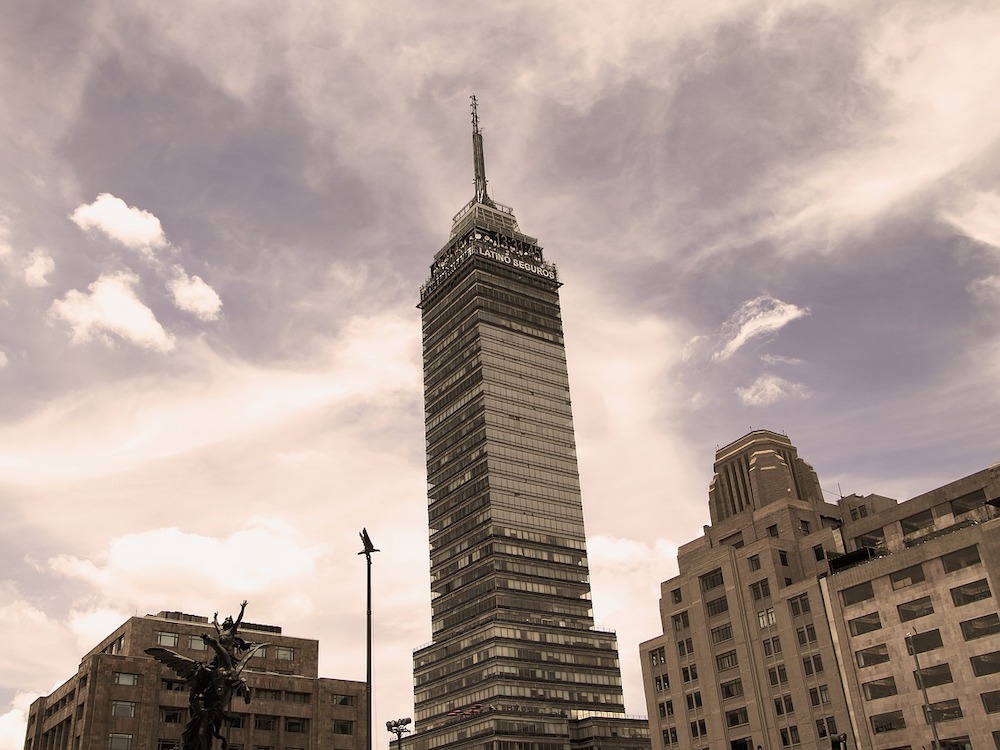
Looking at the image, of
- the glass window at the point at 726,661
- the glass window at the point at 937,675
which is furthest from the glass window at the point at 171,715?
the glass window at the point at 937,675

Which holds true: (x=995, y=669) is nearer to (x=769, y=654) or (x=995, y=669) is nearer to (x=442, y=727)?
(x=769, y=654)

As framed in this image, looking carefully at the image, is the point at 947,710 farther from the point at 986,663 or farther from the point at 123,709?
the point at 123,709

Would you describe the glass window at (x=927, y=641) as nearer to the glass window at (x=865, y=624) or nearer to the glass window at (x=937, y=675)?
the glass window at (x=937, y=675)

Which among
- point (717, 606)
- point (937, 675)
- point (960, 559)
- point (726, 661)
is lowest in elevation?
point (937, 675)

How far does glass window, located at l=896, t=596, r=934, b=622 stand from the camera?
342 ft

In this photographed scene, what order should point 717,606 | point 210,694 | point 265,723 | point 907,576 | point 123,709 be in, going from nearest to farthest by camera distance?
point 210,694 → point 907,576 → point 123,709 → point 265,723 → point 717,606

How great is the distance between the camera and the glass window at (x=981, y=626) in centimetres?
9756

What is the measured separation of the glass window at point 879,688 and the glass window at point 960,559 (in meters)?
14.4

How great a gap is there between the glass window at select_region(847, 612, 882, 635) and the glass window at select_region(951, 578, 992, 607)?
10.3m

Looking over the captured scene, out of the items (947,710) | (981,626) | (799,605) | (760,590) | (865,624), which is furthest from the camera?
(760,590)

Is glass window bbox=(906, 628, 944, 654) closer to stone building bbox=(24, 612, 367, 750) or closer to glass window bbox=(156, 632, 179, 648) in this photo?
stone building bbox=(24, 612, 367, 750)

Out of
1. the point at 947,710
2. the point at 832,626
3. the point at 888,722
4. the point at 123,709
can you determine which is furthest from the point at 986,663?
the point at 123,709

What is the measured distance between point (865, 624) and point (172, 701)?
80.7 m

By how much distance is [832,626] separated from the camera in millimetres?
115062
